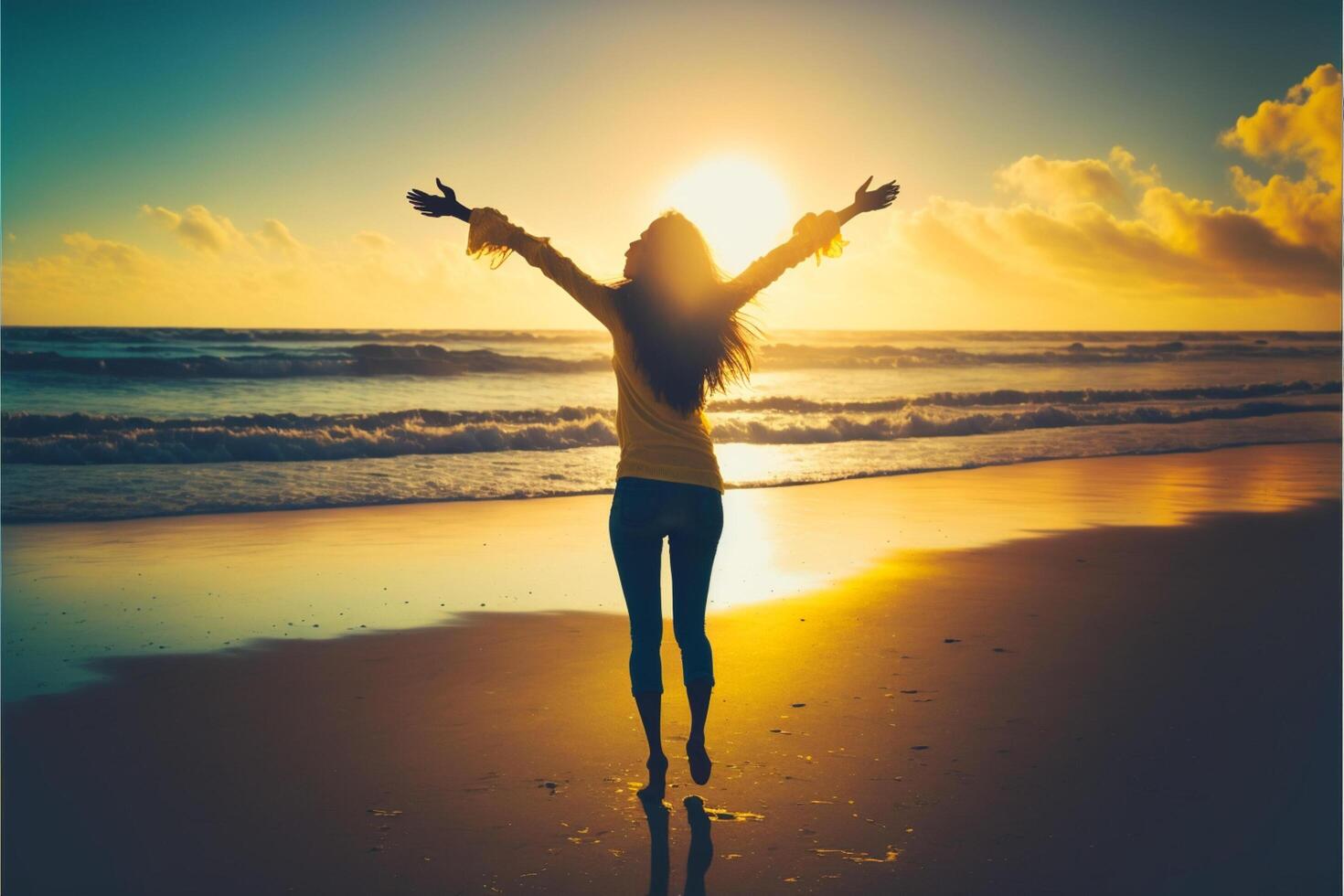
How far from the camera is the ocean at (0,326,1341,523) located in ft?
40.0

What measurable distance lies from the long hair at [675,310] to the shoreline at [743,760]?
4.85 ft

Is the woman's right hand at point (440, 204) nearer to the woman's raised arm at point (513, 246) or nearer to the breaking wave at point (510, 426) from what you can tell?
the woman's raised arm at point (513, 246)

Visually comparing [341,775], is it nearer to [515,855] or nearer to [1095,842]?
[515,855]

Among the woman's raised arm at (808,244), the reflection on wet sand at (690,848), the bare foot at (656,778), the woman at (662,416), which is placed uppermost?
the woman's raised arm at (808,244)

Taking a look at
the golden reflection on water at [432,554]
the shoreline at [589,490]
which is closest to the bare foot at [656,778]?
the golden reflection on water at [432,554]

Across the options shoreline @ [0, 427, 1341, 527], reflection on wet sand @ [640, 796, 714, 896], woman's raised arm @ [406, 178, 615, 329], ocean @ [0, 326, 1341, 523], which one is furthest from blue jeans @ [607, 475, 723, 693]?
ocean @ [0, 326, 1341, 523]

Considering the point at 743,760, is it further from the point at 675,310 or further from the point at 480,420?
the point at 480,420

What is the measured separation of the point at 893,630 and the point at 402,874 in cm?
349

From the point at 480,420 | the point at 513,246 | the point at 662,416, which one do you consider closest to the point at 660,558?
the point at 662,416

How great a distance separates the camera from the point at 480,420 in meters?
20.0

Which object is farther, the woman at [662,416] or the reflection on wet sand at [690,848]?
the woman at [662,416]

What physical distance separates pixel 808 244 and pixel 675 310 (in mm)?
595

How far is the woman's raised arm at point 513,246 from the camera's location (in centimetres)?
375

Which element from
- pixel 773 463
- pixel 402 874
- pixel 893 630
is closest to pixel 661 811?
pixel 402 874
